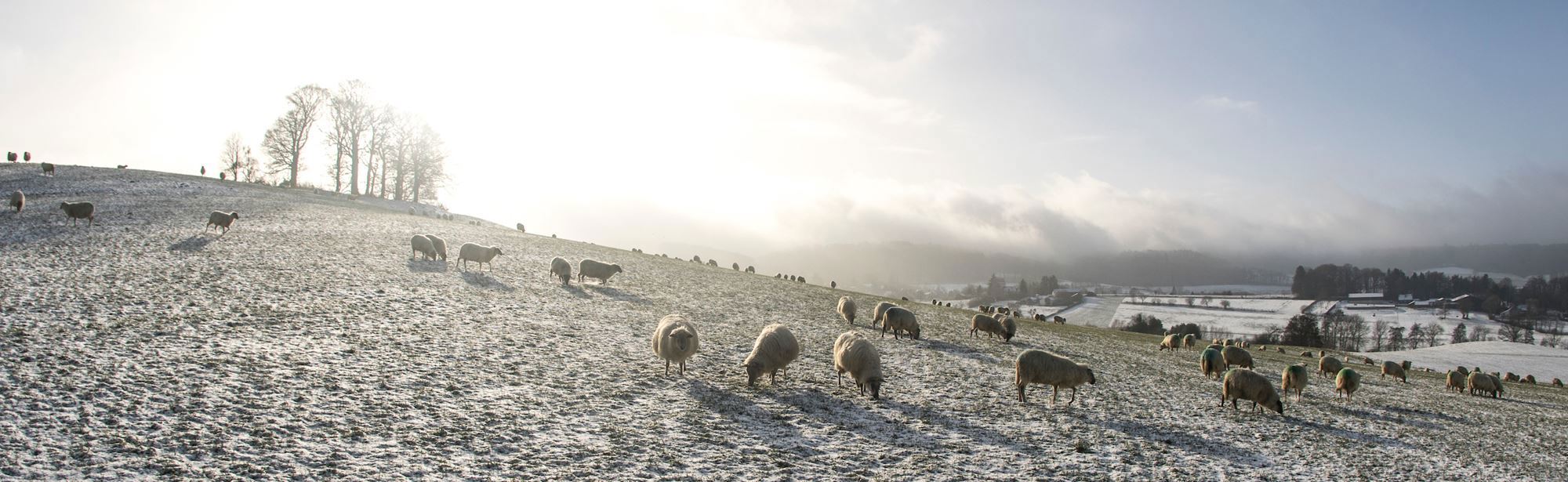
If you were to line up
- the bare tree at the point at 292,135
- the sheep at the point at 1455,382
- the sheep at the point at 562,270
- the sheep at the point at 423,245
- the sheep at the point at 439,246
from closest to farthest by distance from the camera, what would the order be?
1. the sheep at the point at 562,270
2. the sheep at the point at 423,245
3. the sheep at the point at 439,246
4. the sheep at the point at 1455,382
5. the bare tree at the point at 292,135

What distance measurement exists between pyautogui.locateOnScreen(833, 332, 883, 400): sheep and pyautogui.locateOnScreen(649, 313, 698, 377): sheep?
3.67 metres

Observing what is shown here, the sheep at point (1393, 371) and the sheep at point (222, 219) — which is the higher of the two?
the sheep at point (222, 219)

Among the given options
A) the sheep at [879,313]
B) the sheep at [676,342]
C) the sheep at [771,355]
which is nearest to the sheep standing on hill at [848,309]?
the sheep at [879,313]

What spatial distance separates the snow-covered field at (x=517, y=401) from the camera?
9898mm

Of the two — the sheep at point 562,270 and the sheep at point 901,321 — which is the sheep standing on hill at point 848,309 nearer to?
the sheep at point 901,321

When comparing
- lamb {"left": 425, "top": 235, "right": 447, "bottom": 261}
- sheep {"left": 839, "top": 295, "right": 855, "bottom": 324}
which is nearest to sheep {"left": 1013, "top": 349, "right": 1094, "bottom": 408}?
sheep {"left": 839, "top": 295, "right": 855, "bottom": 324}

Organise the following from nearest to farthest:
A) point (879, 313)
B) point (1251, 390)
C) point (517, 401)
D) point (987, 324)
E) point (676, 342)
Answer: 1. point (517, 401)
2. point (676, 342)
3. point (1251, 390)
4. point (879, 313)
5. point (987, 324)

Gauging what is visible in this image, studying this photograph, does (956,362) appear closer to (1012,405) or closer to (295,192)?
(1012,405)

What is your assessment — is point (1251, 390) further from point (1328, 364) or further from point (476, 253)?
point (476, 253)

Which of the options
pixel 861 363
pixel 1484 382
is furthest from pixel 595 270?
pixel 1484 382

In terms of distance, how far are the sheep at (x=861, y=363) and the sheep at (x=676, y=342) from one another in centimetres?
367

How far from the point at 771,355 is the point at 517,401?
5771 millimetres

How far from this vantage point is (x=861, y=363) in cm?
1591

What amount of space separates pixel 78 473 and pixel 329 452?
2.54m
